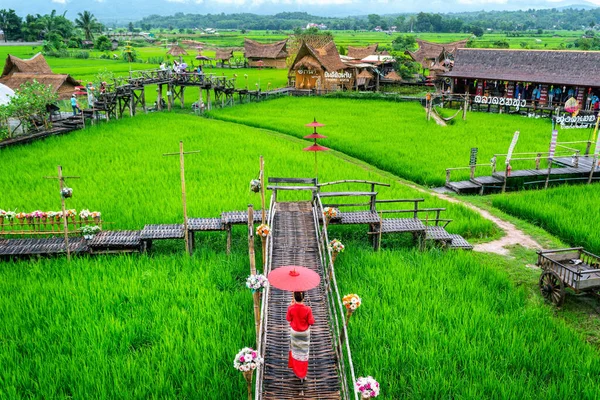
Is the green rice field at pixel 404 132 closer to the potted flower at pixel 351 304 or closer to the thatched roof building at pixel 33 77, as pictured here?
the thatched roof building at pixel 33 77

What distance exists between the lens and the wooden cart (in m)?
9.07

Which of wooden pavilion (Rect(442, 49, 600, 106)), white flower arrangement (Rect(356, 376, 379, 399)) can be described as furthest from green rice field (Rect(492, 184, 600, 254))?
wooden pavilion (Rect(442, 49, 600, 106))

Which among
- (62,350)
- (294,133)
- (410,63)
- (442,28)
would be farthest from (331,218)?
(442,28)

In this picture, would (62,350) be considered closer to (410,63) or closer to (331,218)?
(331,218)

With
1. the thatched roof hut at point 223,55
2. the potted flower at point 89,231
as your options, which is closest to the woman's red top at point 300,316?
the potted flower at point 89,231

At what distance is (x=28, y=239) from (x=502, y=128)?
2214cm

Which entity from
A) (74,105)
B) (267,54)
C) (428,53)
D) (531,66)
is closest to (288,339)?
(74,105)

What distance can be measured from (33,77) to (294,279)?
2824 cm

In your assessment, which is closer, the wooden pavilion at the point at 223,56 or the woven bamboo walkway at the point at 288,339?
the woven bamboo walkway at the point at 288,339

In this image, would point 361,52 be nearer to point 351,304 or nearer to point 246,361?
point 351,304

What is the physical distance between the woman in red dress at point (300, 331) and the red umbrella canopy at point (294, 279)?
0.12m

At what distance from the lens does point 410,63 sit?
45.8 metres

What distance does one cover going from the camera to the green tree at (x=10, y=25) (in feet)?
271

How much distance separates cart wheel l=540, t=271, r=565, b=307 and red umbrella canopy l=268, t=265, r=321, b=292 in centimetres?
555
